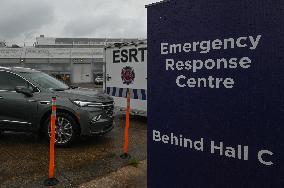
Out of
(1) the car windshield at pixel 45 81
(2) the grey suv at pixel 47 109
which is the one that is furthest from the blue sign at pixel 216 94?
(1) the car windshield at pixel 45 81

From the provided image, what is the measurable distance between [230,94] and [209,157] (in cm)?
51

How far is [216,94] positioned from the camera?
2215 millimetres

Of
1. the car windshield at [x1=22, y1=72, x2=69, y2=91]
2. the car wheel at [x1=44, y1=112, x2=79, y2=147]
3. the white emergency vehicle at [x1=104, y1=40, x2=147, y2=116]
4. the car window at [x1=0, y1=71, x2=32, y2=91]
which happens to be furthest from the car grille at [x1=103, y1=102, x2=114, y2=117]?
the white emergency vehicle at [x1=104, y1=40, x2=147, y2=116]

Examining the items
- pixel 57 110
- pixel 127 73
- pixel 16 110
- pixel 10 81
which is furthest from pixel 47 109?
pixel 127 73

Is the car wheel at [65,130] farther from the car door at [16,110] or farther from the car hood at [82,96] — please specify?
the car door at [16,110]

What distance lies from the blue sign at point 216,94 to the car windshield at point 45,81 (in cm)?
497

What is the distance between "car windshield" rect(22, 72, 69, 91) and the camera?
708 cm

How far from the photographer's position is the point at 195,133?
7.73 feet

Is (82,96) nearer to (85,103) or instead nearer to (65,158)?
(85,103)

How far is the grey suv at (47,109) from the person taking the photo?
6488mm

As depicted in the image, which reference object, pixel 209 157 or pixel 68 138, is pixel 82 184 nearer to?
pixel 68 138

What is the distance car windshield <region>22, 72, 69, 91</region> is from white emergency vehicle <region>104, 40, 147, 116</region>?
268 cm

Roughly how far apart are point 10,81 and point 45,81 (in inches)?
30.0

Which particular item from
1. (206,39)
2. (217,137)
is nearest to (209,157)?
(217,137)
